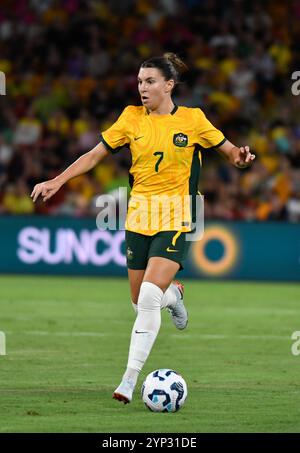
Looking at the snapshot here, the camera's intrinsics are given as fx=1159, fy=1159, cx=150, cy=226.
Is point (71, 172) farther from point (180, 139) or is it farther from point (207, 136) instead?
point (207, 136)

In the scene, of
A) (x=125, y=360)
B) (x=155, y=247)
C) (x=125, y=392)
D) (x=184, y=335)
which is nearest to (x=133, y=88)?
(x=184, y=335)

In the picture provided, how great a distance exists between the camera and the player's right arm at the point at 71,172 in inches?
322

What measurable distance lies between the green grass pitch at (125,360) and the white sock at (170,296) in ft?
2.12

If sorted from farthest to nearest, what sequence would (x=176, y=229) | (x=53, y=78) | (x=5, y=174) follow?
(x=53, y=78) < (x=5, y=174) < (x=176, y=229)

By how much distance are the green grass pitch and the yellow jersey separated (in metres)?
1.32

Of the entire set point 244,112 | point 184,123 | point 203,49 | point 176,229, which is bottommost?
point 176,229

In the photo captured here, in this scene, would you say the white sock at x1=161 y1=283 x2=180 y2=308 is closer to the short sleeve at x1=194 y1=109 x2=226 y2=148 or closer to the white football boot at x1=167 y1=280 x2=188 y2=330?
the white football boot at x1=167 y1=280 x2=188 y2=330

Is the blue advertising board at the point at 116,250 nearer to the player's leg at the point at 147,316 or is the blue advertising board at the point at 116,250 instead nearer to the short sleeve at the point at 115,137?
the short sleeve at the point at 115,137

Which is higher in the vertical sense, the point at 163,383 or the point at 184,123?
the point at 184,123

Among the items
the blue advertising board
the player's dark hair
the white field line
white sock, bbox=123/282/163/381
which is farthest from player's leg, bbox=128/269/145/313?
the blue advertising board
